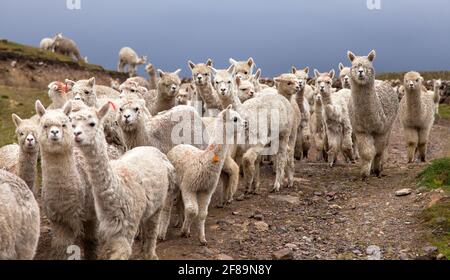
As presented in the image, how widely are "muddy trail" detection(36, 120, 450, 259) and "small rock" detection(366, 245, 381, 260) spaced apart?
58 millimetres

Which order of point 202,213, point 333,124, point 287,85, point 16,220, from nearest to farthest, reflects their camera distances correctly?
point 16,220, point 202,213, point 287,85, point 333,124

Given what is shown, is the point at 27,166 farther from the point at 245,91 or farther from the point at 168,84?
the point at 245,91

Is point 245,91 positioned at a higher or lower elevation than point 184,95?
higher

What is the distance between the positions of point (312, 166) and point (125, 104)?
248 inches

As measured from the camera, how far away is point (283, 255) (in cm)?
799

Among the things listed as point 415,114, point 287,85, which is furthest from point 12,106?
point 415,114

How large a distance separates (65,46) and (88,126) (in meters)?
38.6

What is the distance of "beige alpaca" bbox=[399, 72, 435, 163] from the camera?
14.0 metres

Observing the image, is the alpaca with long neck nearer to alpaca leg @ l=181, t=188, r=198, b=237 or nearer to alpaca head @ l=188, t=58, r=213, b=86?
alpaca leg @ l=181, t=188, r=198, b=237

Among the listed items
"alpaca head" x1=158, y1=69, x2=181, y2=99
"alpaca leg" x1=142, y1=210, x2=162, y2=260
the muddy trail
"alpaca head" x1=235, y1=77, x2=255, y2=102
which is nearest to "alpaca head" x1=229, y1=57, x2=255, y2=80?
"alpaca head" x1=235, y1=77, x2=255, y2=102

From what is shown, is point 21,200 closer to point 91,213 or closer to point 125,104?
point 91,213

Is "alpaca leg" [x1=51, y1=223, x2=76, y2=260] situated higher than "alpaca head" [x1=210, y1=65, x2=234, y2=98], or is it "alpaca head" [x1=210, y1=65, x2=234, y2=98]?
"alpaca head" [x1=210, y1=65, x2=234, y2=98]

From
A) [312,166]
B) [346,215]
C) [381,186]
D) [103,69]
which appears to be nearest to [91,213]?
[346,215]

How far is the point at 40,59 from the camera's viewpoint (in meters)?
36.4
